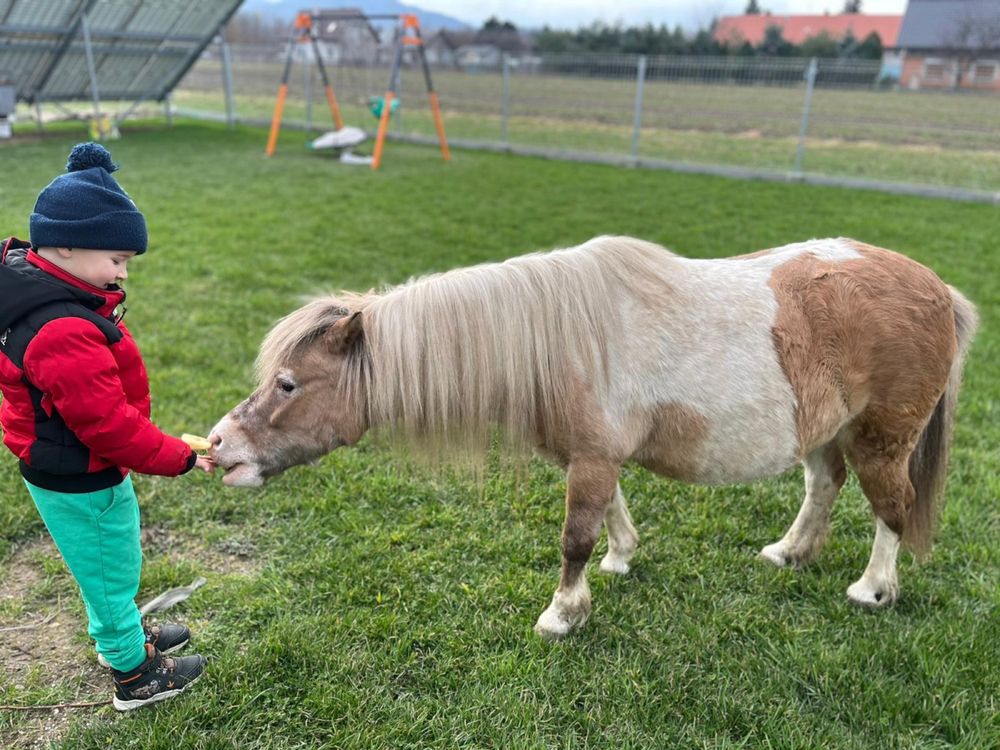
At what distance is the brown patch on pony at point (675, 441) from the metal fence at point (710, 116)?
38.3ft

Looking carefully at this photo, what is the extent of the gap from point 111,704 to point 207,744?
409mm

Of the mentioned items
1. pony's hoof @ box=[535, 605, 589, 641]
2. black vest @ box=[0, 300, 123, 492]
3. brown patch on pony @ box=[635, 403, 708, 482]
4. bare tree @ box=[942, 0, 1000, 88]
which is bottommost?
pony's hoof @ box=[535, 605, 589, 641]

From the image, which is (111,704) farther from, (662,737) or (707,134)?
(707,134)

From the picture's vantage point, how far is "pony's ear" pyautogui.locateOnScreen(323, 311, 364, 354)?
7.01 ft

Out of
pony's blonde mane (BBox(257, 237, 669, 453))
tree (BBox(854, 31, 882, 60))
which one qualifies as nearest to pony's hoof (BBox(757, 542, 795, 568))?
Result: pony's blonde mane (BBox(257, 237, 669, 453))

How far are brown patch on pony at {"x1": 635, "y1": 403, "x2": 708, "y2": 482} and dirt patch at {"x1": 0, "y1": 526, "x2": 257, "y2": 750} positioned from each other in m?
1.80

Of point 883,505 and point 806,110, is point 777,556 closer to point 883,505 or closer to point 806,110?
point 883,505

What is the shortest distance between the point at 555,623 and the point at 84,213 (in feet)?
6.83

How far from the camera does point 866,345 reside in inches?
94.7

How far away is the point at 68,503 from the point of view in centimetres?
190

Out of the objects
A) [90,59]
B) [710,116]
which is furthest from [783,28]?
[90,59]

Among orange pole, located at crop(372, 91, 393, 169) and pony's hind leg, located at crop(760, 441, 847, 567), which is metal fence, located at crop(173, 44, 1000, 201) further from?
pony's hind leg, located at crop(760, 441, 847, 567)

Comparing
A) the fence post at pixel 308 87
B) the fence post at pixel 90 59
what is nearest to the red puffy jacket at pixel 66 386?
the fence post at pixel 90 59

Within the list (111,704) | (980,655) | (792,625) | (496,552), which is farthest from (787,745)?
(111,704)
